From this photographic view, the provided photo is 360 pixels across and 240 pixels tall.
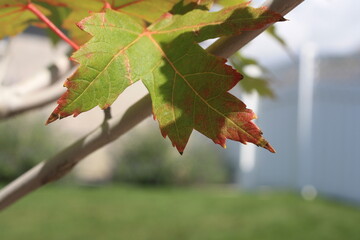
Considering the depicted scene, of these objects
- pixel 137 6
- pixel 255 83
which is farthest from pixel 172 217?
pixel 137 6

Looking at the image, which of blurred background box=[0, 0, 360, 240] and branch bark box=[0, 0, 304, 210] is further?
blurred background box=[0, 0, 360, 240]

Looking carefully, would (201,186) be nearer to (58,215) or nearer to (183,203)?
(183,203)

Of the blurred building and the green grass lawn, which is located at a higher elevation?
the blurred building

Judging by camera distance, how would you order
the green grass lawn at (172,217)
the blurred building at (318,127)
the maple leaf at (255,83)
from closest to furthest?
the maple leaf at (255,83), the green grass lawn at (172,217), the blurred building at (318,127)

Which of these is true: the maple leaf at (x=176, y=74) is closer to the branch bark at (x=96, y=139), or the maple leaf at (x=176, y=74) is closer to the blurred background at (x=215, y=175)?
the branch bark at (x=96, y=139)

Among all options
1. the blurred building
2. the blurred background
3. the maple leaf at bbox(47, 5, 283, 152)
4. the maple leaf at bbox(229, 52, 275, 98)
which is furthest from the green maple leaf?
the blurred building

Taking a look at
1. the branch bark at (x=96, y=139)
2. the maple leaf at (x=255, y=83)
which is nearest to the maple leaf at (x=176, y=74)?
the branch bark at (x=96, y=139)

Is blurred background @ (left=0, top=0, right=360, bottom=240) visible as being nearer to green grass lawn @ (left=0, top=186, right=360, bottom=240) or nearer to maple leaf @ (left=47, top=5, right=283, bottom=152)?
green grass lawn @ (left=0, top=186, right=360, bottom=240)
